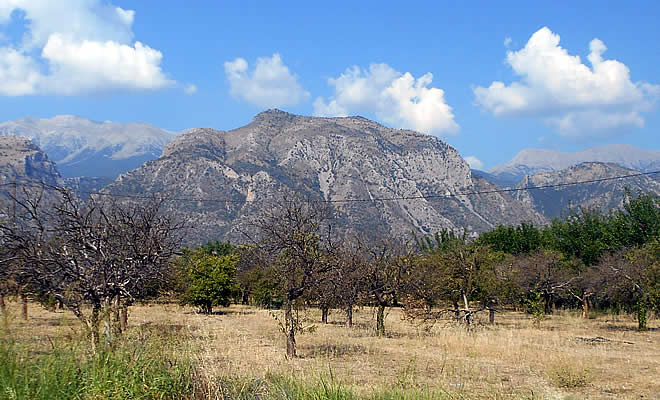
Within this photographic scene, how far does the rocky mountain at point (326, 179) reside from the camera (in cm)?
12225

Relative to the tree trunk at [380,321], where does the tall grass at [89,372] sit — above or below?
above

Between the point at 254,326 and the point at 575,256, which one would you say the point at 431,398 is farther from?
the point at 575,256

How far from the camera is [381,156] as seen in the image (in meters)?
172

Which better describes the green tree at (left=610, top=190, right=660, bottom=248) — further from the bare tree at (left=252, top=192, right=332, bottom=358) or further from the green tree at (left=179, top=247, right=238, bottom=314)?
the bare tree at (left=252, top=192, right=332, bottom=358)

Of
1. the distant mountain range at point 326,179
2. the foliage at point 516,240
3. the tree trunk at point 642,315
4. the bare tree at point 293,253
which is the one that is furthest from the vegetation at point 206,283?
the distant mountain range at point 326,179

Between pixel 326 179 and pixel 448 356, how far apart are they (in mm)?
143617

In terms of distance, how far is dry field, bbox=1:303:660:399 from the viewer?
23.7 ft

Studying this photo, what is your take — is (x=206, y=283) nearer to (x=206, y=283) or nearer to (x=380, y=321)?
(x=206, y=283)

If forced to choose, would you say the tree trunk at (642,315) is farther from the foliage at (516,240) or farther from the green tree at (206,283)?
the green tree at (206,283)

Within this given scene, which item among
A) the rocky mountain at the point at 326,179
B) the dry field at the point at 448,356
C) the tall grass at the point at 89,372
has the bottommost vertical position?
the dry field at the point at 448,356

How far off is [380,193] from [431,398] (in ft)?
465

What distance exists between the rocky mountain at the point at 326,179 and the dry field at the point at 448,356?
263 feet

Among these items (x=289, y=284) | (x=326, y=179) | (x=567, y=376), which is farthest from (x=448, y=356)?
(x=326, y=179)

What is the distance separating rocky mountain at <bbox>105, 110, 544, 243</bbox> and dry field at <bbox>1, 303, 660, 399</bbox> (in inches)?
3156
